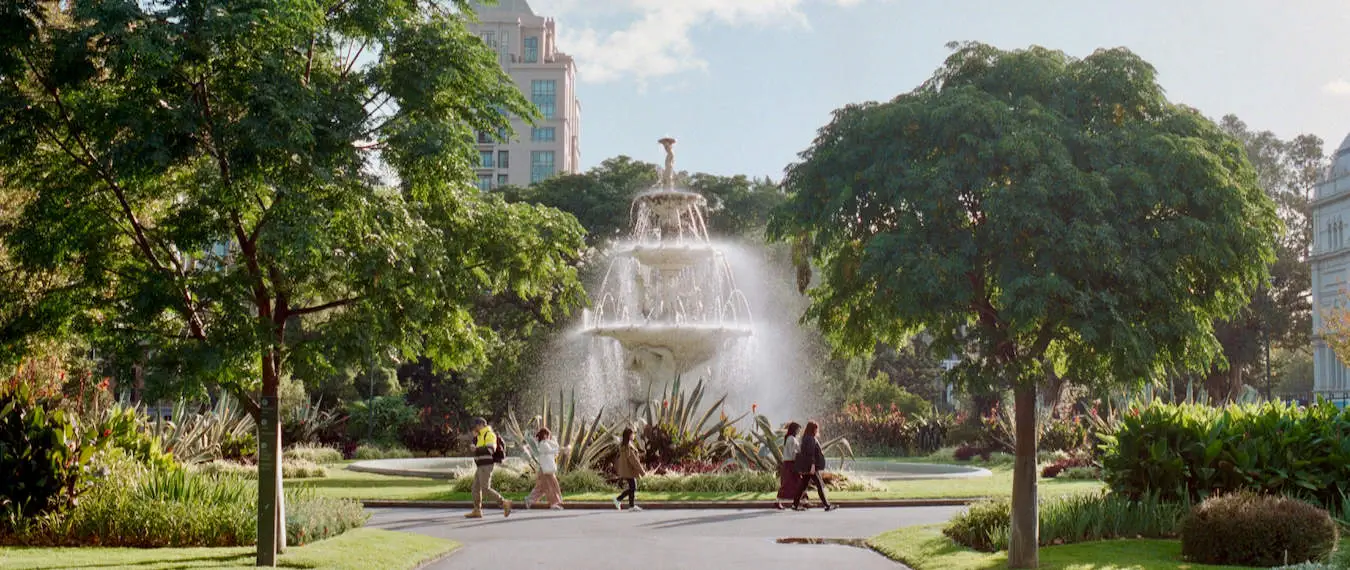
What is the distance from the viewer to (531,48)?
13725 cm

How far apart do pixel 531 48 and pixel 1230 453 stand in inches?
4949

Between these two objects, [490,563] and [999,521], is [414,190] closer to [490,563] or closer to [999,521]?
[490,563]

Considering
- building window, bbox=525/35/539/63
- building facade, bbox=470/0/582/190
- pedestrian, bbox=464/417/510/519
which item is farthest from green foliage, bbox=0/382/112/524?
building window, bbox=525/35/539/63

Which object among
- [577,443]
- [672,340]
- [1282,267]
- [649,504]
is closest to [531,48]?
[1282,267]

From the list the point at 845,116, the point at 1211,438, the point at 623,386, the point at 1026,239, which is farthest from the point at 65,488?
the point at 623,386

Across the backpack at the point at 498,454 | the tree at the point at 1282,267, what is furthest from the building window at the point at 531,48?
the backpack at the point at 498,454

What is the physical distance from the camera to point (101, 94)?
12.3m

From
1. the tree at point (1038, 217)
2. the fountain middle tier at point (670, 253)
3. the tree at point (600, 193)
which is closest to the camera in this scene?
the tree at point (1038, 217)

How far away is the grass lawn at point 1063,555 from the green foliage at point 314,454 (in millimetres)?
22295

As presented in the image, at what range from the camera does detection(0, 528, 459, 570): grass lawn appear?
13.3m

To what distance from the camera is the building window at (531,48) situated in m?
137

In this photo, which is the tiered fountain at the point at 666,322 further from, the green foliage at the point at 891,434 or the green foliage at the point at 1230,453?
the green foliage at the point at 1230,453

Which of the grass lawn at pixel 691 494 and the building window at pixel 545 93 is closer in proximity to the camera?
the grass lawn at pixel 691 494

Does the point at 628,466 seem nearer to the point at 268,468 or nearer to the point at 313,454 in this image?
the point at 268,468
